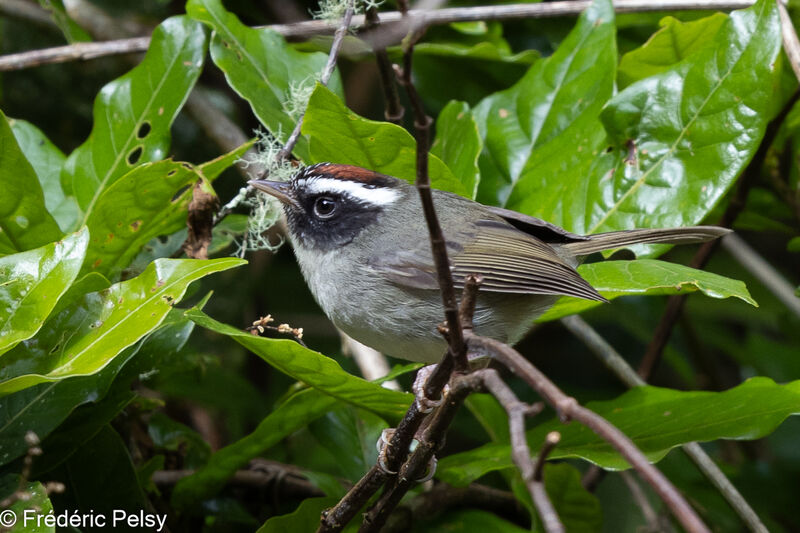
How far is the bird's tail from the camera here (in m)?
2.87

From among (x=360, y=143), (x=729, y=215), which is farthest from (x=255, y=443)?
(x=729, y=215)

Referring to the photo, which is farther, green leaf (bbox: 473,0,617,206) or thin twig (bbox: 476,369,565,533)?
green leaf (bbox: 473,0,617,206)

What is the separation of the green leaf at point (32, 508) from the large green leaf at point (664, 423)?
1200 millimetres

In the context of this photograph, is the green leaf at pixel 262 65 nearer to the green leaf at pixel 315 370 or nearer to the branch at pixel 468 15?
the branch at pixel 468 15

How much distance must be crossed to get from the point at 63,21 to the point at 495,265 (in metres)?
2.14

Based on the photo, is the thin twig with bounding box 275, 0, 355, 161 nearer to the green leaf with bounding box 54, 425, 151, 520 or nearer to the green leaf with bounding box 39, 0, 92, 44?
the green leaf with bounding box 54, 425, 151, 520

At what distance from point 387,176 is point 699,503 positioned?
6.88 ft

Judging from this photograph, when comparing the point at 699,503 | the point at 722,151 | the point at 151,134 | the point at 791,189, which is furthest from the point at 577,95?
the point at 699,503

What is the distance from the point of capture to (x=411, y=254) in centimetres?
278

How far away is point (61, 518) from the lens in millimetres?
2533

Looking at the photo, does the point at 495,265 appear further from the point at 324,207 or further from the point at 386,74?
the point at 386,74

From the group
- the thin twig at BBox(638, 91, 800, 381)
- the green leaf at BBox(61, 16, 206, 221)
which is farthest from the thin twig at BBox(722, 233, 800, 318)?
the green leaf at BBox(61, 16, 206, 221)

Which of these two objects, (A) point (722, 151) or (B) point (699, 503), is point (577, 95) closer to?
(A) point (722, 151)

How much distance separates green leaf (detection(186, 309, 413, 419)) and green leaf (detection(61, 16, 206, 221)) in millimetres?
1101
